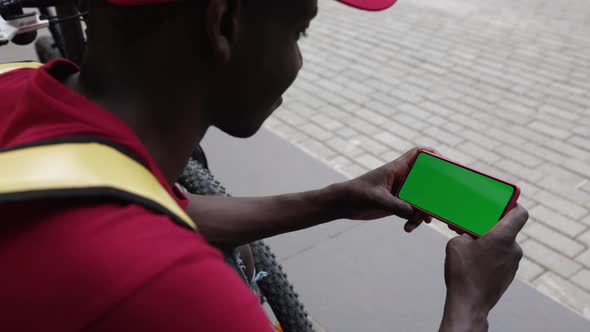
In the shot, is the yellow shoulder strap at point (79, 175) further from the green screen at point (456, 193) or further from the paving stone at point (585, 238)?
the paving stone at point (585, 238)

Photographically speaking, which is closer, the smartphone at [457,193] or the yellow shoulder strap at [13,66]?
the yellow shoulder strap at [13,66]

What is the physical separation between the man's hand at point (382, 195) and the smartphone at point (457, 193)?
3 cm

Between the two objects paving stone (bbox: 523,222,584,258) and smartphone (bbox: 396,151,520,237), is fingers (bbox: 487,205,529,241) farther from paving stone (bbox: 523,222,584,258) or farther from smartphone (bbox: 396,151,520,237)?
paving stone (bbox: 523,222,584,258)

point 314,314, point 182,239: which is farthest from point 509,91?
point 182,239

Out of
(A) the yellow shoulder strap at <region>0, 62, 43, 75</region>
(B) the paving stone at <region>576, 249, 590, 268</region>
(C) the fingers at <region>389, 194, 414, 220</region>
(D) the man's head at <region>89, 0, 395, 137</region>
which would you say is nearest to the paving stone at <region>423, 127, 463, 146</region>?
(B) the paving stone at <region>576, 249, 590, 268</region>

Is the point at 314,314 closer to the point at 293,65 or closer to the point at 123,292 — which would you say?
the point at 293,65

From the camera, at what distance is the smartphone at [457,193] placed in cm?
152

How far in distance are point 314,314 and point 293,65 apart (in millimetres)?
1771

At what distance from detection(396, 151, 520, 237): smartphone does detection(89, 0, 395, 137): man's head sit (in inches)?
23.2

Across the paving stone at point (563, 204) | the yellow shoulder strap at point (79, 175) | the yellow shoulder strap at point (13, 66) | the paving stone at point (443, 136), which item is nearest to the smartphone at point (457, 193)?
the yellow shoulder strap at point (79, 175)

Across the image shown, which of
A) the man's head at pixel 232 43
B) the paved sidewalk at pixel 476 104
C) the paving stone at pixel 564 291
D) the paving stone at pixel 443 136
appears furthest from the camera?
the paving stone at pixel 443 136

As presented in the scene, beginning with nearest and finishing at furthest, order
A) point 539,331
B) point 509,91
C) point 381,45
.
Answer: point 539,331, point 509,91, point 381,45

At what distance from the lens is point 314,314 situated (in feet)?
8.92

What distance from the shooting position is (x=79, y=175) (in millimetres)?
808
